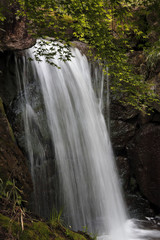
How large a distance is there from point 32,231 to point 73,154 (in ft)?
11.9

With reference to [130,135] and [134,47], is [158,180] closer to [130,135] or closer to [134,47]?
[130,135]

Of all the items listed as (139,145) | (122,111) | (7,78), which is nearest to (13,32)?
(7,78)

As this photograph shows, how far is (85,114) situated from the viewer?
6527mm

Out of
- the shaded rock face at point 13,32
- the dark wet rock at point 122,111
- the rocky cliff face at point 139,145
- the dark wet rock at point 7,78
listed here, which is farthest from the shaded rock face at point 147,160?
the shaded rock face at point 13,32

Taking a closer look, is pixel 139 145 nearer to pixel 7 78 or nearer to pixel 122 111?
pixel 122 111

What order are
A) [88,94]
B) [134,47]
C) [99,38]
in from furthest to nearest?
[134,47] → [88,94] → [99,38]

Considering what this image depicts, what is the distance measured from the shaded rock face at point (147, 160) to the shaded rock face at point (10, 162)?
460 cm

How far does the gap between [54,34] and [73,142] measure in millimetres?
2874

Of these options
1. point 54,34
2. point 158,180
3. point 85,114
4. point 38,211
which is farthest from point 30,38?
point 158,180

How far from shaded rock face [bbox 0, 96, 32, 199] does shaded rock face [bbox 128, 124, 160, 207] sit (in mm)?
4596

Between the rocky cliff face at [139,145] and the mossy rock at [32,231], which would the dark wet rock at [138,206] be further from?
the mossy rock at [32,231]

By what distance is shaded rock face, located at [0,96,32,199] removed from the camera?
10.0 ft

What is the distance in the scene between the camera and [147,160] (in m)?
7.05

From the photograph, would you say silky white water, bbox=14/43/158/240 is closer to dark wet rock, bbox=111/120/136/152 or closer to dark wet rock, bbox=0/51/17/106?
dark wet rock, bbox=0/51/17/106
